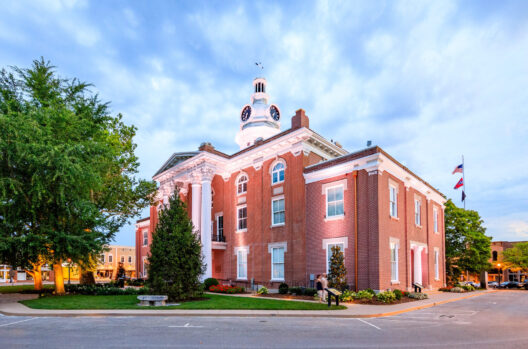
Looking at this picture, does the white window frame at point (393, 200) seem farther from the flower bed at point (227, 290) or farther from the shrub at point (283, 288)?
the flower bed at point (227, 290)

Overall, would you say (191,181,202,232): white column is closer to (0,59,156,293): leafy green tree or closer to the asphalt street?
(0,59,156,293): leafy green tree

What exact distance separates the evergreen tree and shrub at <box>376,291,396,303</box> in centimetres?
222

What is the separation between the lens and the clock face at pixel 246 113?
4769 centimetres

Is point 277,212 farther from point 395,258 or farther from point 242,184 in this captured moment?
point 395,258

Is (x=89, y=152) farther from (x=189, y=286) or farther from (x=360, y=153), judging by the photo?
(x=360, y=153)

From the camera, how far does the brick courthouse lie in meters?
23.9

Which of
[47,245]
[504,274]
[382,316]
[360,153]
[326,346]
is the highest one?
[360,153]

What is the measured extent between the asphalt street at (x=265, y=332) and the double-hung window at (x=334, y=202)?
391 inches

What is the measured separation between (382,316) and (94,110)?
23.3 metres

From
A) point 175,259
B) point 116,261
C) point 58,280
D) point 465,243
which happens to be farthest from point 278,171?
point 116,261

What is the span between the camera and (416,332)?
11.9m

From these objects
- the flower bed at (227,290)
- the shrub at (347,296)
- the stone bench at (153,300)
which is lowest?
the flower bed at (227,290)

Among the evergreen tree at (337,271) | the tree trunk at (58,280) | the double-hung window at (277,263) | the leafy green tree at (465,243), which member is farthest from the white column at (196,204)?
the leafy green tree at (465,243)

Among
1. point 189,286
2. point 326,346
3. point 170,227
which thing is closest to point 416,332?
point 326,346
